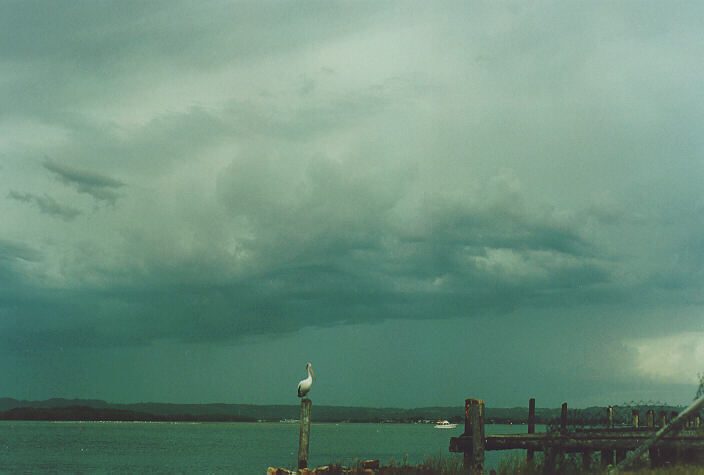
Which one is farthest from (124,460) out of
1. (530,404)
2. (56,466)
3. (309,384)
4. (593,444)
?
(593,444)

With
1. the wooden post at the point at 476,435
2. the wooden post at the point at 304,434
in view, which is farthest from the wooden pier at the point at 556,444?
the wooden post at the point at 304,434

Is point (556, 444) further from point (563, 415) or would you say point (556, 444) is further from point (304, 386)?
point (563, 415)

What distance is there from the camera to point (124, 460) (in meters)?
89.8

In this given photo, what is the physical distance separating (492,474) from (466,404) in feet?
6.69

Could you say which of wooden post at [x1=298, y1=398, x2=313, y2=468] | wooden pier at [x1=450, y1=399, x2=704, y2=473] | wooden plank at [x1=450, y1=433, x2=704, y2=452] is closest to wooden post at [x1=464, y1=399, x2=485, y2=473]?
wooden pier at [x1=450, y1=399, x2=704, y2=473]

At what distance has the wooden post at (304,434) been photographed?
20531mm

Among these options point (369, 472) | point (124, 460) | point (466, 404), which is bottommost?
point (124, 460)

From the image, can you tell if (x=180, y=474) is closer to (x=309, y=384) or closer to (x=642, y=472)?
(x=309, y=384)

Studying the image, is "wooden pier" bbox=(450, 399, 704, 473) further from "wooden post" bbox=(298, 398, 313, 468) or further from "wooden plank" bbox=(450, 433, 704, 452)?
"wooden post" bbox=(298, 398, 313, 468)

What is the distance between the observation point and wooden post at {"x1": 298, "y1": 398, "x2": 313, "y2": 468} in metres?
20.5

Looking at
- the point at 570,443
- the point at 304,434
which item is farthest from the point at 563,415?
the point at 304,434

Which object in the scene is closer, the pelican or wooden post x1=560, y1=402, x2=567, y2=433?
the pelican

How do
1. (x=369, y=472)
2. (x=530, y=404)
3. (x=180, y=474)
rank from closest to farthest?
(x=369, y=472) → (x=530, y=404) → (x=180, y=474)

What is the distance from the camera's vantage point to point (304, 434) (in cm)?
2111
